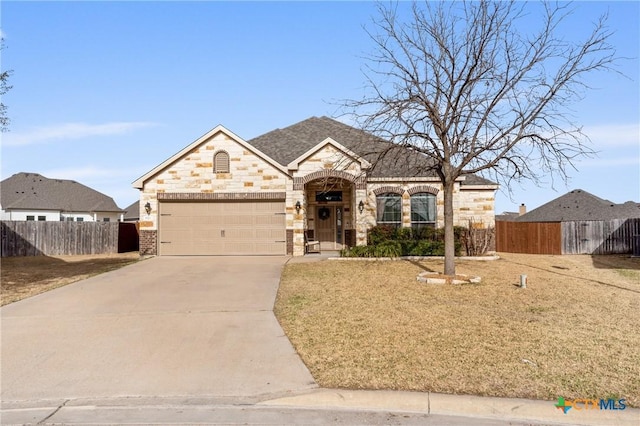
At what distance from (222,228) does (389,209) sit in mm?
7651

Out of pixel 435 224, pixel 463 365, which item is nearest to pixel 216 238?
pixel 435 224

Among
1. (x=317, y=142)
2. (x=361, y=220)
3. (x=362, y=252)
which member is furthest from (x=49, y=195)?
(x=362, y=252)

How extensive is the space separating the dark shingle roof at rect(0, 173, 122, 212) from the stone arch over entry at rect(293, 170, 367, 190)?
83.4 feet

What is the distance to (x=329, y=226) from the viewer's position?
22391mm

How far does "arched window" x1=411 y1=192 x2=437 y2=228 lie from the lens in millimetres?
20688

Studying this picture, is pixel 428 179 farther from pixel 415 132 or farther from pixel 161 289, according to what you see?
pixel 161 289

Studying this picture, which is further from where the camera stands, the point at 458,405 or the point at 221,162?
the point at 221,162

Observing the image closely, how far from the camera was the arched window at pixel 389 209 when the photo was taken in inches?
811

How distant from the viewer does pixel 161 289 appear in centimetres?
1181

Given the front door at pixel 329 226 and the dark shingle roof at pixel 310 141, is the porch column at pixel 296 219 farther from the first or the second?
the front door at pixel 329 226

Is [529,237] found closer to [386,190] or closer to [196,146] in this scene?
[386,190]

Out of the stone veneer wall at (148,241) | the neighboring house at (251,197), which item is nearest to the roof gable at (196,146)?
the neighboring house at (251,197)

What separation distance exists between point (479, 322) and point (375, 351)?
258cm

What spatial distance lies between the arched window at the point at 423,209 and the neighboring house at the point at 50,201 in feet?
94.2
